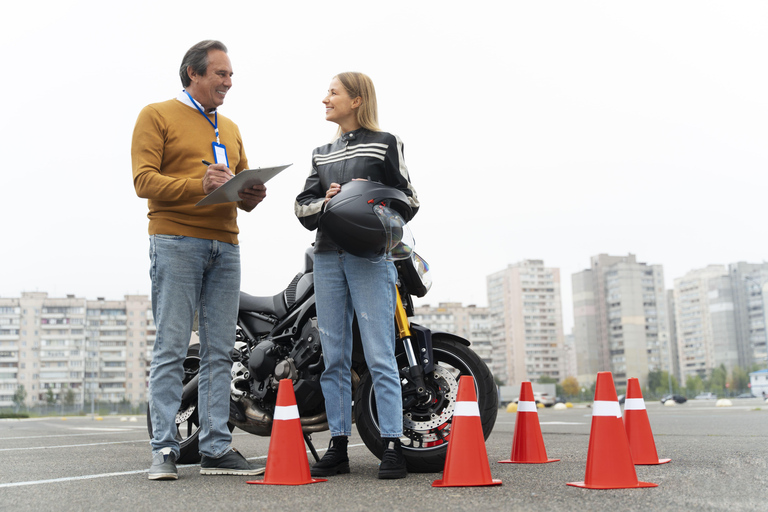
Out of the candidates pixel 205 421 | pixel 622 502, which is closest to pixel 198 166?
pixel 205 421

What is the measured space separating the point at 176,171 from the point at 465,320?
120 metres

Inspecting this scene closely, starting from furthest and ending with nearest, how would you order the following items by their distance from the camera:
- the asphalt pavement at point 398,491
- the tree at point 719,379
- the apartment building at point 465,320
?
the apartment building at point 465,320 → the tree at point 719,379 → the asphalt pavement at point 398,491

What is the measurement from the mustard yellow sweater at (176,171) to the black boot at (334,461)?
1.29m

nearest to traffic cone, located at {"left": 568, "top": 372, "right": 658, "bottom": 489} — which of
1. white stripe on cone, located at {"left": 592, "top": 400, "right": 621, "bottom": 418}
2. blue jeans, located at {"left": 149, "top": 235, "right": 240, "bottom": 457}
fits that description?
white stripe on cone, located at {"left": 592, "top": 400, "right": 621, "bottom": 418}

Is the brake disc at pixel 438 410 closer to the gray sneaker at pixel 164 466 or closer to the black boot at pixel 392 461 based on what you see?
the black boot at pixel 392 461

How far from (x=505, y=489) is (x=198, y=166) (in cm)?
236

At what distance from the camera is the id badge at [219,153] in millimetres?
3915

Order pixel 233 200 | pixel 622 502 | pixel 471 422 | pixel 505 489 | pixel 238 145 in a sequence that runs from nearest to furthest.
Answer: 1. pixel 622 502
2. pixel 505 489
3. pixel 471 422
4. pixel 233 200
5. pixel 238 145

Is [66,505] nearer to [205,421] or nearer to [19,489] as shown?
[19,489]

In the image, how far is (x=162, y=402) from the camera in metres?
3.69

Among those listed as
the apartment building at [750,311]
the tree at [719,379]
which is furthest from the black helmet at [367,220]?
the apartment building at [750,311]

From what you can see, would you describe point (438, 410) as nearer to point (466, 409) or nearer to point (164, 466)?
point (466, 409)

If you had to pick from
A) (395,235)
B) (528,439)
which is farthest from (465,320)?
(395,235)

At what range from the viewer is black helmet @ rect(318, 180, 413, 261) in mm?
3484
